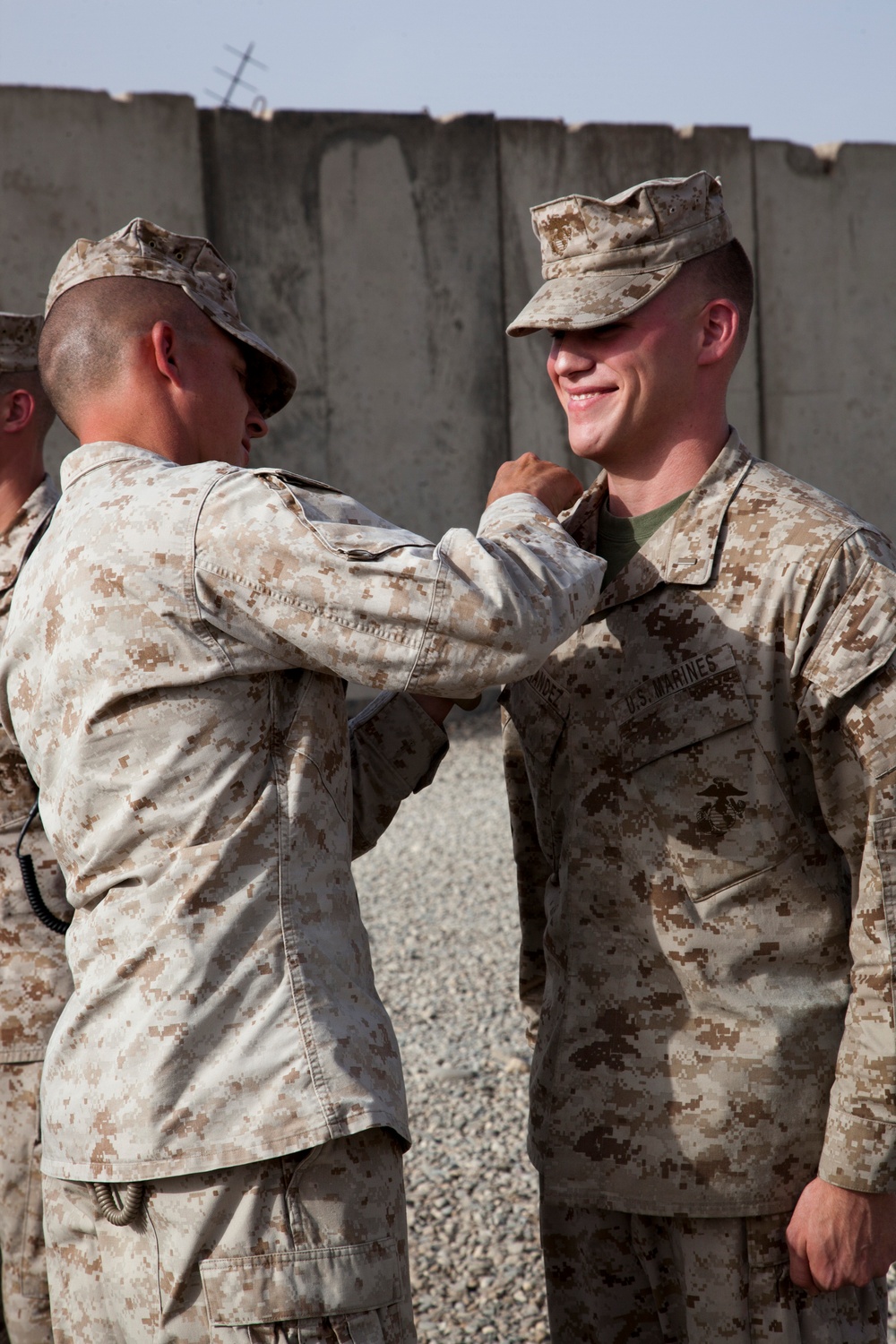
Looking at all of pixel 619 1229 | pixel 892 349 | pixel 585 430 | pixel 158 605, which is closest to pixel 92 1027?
pixel 158 605

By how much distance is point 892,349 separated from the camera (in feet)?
40.4

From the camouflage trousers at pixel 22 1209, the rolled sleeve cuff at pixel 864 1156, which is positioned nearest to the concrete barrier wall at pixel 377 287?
the camouflage trousers at pixel 22 1209

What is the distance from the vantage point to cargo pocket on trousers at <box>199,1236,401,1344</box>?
182 centimetres

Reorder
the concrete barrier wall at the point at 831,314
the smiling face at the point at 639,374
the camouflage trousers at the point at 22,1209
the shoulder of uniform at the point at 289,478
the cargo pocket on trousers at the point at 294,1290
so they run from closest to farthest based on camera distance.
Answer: the cargo pocket on trousers at the point at 294,1290 < the shoulder of uniform at the point at 289,478 < the smiling face at the point at 639,374 < the camouflage trousers at the point at 22,1209 < the concrete barrier wall at the point at 831,314

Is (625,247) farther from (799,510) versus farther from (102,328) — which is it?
(102,328)

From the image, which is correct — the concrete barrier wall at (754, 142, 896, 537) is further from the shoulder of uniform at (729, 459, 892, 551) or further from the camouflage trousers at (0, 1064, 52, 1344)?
the camouflage trousers at (0, 1064, 52, 1344)

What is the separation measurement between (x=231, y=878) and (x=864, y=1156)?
1.07 metres

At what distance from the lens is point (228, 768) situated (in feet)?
6.34

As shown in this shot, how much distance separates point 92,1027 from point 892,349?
38.8 ft

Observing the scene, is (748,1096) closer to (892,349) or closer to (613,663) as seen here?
(613,663)

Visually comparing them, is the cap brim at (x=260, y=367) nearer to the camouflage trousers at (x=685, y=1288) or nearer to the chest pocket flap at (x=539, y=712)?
the chest pocket flap at (x=539, y=712)

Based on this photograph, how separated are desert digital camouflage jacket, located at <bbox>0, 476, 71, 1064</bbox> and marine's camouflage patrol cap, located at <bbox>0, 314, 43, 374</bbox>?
26.4 inches

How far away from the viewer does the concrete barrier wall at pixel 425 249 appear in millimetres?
9906

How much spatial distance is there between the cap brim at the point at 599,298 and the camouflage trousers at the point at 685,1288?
1532 mm
